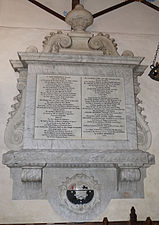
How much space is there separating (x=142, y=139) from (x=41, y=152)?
132 centimetres

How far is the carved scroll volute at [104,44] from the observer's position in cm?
369

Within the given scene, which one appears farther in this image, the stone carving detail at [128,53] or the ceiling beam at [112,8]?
the ceiling beam at [112,8]

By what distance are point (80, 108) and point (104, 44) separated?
1080mm

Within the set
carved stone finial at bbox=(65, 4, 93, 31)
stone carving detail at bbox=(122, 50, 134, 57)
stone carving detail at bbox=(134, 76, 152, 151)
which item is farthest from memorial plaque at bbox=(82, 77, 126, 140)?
carved stone finial at bbox=(65, 4, 93, 31)

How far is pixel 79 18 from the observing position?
375cm

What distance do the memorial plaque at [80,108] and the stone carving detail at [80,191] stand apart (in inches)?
20.6

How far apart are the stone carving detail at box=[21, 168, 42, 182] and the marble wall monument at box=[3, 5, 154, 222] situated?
11 mm

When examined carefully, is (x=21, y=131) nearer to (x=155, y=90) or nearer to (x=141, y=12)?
(x=155, y=90)

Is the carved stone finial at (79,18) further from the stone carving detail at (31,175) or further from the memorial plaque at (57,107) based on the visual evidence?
the stone carving detail at (31,175)

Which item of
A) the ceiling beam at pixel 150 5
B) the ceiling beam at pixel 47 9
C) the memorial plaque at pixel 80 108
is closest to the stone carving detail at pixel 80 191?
the memorial plaque at pixel 80 108

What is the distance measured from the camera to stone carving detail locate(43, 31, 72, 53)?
12.0 feet

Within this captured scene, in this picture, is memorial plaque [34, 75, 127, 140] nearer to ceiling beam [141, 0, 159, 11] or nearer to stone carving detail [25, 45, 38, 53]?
stone carving detail [25, 45, 38, 53]

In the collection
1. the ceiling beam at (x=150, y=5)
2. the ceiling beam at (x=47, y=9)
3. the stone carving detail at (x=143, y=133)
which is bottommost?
the stone carving detail at (x=143, y=133)

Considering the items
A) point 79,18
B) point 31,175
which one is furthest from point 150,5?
point 31,175
